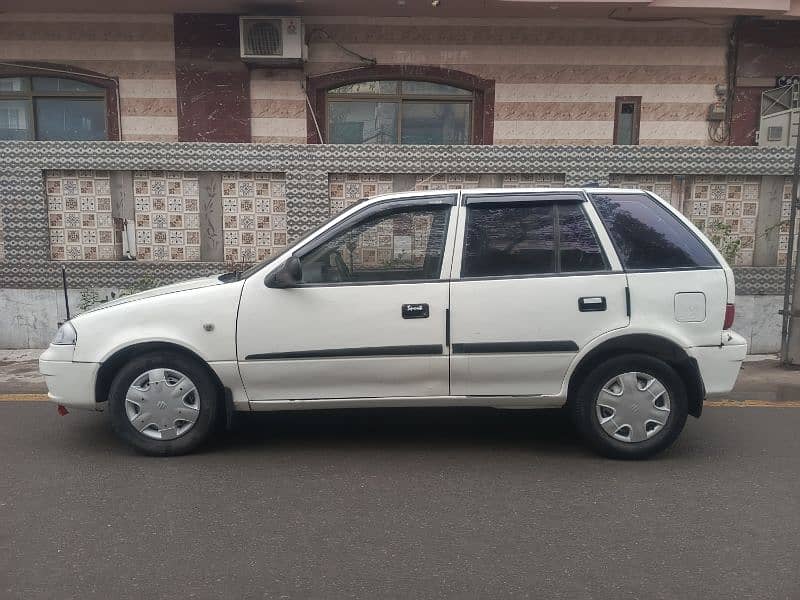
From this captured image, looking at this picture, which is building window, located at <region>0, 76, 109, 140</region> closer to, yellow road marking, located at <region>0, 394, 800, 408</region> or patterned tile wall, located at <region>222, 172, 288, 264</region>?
patterned tile wall, located at <region>222, 172, 288, 264</region>

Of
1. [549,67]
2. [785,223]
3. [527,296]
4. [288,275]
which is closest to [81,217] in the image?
[288,275]

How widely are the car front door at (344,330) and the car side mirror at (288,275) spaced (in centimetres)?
4

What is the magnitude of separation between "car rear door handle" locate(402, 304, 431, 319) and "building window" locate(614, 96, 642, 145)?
656cm

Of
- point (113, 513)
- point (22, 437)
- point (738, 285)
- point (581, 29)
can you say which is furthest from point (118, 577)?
point (581, 29)

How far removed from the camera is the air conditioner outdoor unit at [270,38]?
9.10 m

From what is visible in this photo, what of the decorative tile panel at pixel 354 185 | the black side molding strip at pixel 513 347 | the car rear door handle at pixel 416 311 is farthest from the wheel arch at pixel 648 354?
the decorative tile panel at pixel 354 185

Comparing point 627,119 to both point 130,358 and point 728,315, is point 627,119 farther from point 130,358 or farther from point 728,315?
point 130,358

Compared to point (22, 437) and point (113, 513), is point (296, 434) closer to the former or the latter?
point (113, 513)

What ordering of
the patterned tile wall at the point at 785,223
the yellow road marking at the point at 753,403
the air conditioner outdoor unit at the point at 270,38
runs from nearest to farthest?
1. the yellow road marking at the point at 753,403
2. the patterned tile wall at the point at 785,223
3. the air conditioner outdoor unit at the point at 270,38

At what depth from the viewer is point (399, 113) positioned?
999cm

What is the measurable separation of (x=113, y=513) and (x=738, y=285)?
24.4 ft

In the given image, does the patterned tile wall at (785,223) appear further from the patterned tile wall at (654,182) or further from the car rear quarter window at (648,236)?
the car rear quarter window at (648,236)

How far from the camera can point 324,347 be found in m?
4.45

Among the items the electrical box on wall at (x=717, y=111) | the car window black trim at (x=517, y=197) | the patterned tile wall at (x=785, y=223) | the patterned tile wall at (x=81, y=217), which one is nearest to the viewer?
the car window black trim at (x=517, y=197)
